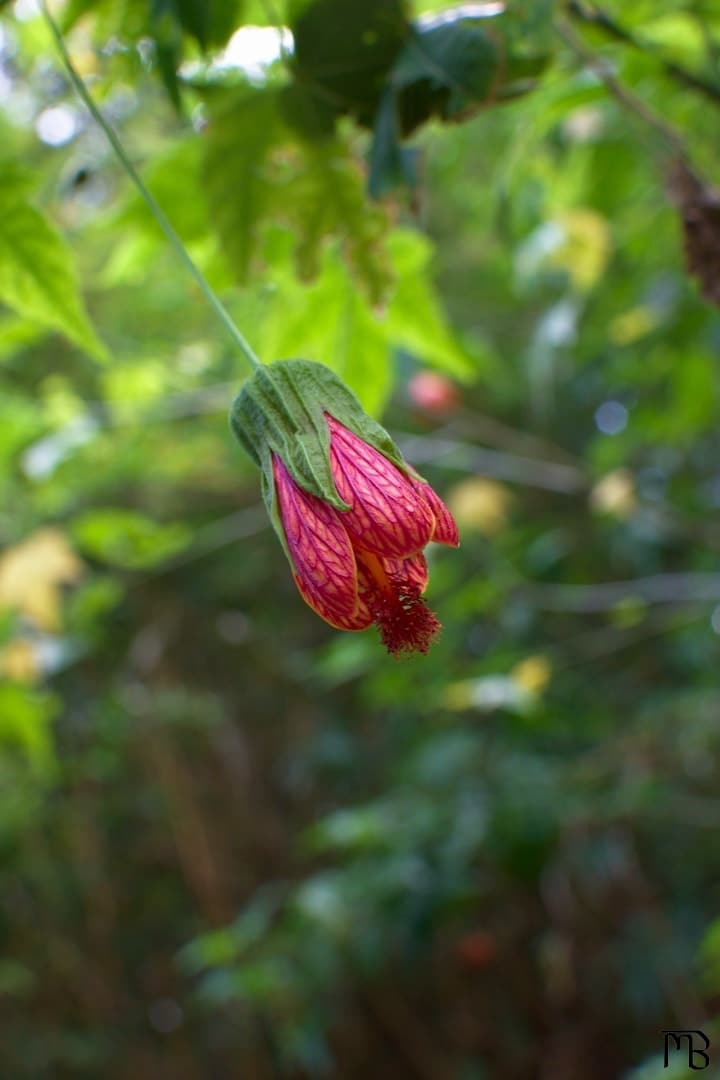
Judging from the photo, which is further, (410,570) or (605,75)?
(605,75)

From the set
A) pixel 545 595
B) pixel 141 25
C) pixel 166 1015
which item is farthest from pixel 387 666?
pixel 166 1015

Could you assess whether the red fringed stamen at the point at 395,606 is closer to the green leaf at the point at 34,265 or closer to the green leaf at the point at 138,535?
the green leaf at the point at 34,265

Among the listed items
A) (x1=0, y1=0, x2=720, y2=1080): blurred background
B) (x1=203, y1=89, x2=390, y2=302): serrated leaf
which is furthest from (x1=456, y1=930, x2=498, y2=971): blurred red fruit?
(x1=203, y1=89, x2=390, y2=302): serrated leaf

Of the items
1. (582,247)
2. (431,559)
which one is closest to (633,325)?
(582,247)

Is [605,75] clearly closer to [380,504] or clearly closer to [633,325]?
[380,504]

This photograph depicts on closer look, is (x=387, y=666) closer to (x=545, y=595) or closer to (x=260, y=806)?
(x=545, y=595)

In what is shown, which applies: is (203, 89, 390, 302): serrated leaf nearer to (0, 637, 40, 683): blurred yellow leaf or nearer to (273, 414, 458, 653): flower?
(273, 414, 458, 653): flower

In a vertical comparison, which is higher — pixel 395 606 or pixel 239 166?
pixel 239 166
